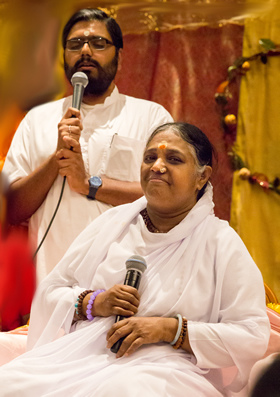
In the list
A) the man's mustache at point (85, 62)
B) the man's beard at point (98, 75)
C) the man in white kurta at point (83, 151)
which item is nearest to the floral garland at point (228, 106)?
the man in white kurta at point (83, 151)

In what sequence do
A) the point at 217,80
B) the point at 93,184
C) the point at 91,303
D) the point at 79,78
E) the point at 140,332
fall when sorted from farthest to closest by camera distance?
the point at 217,80
the point at 93,184
the point at 79,78
the point at 91,303
the point at 140,332

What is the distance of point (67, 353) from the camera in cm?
150

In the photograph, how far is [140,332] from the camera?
1440 millimetres

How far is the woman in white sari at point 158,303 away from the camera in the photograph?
140 cm

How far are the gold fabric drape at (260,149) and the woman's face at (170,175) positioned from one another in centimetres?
112

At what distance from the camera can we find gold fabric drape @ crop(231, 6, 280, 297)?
9.02 feet

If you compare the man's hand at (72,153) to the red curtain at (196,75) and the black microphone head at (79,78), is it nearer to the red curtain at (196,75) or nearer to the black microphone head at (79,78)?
the black microphone head at (79,78)

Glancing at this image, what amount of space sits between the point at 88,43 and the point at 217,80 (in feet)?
2.54

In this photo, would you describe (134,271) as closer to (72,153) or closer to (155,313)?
(155,313)

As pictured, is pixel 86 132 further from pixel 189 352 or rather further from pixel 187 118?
pixel 189 352

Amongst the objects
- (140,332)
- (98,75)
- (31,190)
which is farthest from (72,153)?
(140,332)

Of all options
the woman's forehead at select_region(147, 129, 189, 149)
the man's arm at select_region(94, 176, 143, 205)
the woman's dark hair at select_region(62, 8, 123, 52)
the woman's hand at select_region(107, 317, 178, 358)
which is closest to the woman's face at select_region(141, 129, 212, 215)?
the woman's forehead at select_region(147, 129, 189, 149)

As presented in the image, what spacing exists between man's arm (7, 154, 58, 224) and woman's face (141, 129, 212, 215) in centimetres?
68

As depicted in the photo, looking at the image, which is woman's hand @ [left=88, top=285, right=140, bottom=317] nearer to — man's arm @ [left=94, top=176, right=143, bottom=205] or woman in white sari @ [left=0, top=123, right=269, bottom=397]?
woman in white sari @ [left=0, top=123, right=269, bottom=397]
